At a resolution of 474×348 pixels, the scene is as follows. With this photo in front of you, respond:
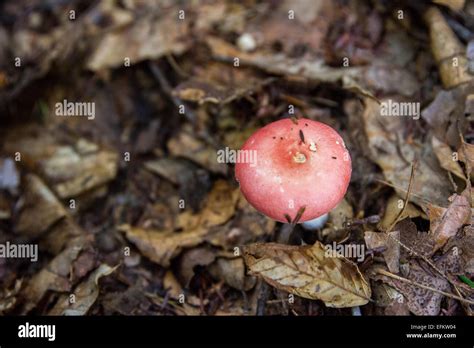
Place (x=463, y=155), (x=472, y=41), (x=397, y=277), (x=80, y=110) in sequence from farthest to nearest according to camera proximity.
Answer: (x=80, y=110) < (x=472, y=41) < (x=463, y=155) < (x=397, y=277)

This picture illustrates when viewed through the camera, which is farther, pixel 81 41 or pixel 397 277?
pixel 81 41

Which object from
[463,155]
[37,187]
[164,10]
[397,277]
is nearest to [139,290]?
[37,187]

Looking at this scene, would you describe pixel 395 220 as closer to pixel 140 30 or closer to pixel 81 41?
pixel 140 30

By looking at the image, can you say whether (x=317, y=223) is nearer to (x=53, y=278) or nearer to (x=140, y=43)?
(x=53, y=278)

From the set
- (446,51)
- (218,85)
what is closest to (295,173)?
(218,85)

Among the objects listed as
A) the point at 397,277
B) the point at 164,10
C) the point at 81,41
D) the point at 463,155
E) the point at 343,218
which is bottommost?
the point at 397,277

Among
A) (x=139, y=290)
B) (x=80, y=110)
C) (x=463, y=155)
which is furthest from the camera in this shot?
(x=80, y=110)

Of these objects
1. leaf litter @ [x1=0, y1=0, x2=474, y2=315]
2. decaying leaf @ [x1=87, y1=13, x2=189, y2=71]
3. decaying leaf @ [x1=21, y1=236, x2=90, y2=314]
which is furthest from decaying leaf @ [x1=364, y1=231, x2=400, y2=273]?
decaying leaf @ [x1=87, y1=13, x2=189, y2=71]
